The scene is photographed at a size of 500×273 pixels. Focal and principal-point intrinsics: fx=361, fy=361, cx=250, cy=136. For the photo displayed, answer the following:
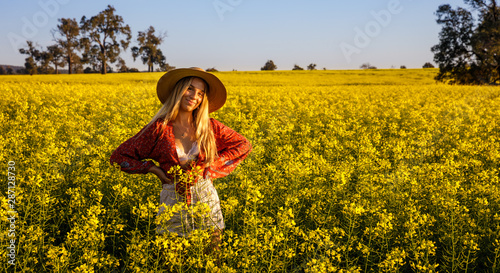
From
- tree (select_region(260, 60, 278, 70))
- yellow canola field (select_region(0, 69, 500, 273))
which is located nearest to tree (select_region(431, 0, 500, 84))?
yellow canola field (select_region(0, 69, 500, 273))

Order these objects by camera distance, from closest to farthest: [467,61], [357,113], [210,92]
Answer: [210,92] < [357,113] < [467,61]

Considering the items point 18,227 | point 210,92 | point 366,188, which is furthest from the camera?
point 366,188

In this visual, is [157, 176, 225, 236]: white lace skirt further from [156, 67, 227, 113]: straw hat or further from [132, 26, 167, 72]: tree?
[132, 26, 167, 72]: tree

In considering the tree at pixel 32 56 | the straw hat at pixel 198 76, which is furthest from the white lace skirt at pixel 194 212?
the tree at pixel 32 56

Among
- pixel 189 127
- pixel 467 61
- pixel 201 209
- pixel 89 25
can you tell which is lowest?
pixel 201 209

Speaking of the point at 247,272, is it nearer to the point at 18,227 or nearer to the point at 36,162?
the point at 18,227

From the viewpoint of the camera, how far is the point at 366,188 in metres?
4.23

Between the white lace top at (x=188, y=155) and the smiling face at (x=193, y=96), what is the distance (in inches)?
13.6

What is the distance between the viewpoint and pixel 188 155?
10.2 feet

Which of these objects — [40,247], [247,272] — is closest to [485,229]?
[247,272]

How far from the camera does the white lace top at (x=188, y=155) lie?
3.06m

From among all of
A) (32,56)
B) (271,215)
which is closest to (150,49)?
(32,56)

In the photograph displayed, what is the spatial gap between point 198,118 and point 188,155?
0.33 m

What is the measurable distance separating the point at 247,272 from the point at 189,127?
1318mm
